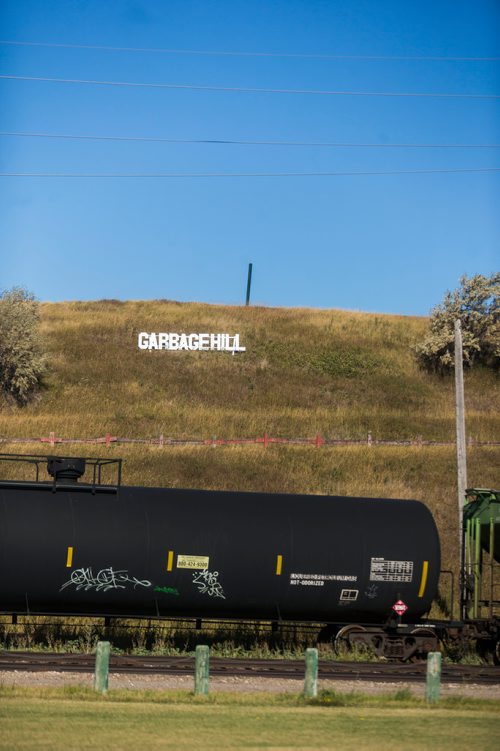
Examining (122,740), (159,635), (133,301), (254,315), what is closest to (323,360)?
(254,315)

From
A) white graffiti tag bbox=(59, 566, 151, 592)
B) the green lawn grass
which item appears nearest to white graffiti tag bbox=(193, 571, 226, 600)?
white graffiti tag bbox=(59, 566, 151, 592)

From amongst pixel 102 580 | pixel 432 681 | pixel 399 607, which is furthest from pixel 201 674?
pixel 399 607

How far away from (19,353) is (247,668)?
157ft

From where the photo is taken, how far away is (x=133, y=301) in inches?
3388

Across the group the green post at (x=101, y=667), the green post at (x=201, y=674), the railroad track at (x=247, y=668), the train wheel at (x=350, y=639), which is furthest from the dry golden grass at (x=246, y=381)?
the green post at (x=201, y=674)

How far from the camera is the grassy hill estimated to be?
46031mm

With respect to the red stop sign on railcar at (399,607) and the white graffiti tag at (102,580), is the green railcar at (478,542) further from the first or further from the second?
the white graffiti tag at (102,580)

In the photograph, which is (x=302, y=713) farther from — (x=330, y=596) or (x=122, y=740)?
(x=330, y=596)

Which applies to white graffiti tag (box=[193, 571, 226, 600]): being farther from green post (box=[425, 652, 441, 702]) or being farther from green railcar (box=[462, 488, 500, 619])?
green railcar (box=[462, 488, 500, 619])

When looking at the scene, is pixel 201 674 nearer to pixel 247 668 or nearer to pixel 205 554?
pixel 247 668

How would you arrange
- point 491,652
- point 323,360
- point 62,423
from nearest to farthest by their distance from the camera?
point 491,652, point 62,423, point 323,360

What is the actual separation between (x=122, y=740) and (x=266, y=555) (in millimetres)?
10016

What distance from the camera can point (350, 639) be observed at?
23.7 meters

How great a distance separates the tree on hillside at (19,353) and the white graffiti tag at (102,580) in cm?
4299
